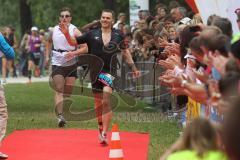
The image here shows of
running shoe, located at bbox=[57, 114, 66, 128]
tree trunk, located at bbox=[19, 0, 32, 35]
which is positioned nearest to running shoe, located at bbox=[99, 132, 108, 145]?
running shoe, located at bbox=[57, 114, 66, 128]

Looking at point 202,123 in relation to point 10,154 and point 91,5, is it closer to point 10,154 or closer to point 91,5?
point 10,154

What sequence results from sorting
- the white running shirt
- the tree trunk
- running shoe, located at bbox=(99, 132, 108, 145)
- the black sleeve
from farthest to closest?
the tree trunk
the white running shirt
the black sleeve
running shoe, located at bbox=(99, 132, 108, 145)

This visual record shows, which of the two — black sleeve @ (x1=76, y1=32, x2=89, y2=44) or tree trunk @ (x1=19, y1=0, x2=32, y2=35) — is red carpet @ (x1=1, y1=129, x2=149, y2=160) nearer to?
black sleeve @ (x1=76, y1=32, x2=89, y2=44)

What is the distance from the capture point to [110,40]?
1159cm

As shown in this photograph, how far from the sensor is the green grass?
12.1 meters

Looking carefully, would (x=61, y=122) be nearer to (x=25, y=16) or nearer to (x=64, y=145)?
(x=64, y=145)

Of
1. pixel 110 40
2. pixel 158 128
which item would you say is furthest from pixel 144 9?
pixel 110 40

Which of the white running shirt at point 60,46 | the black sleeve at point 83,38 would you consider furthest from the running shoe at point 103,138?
the white running shirt at point 60,46

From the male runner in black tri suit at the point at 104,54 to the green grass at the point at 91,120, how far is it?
0.84 meters

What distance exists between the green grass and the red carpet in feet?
0.88

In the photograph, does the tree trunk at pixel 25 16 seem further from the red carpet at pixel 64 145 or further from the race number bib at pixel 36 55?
the red carpet at pixel 64 145

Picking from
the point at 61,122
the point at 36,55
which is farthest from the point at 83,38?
the point at 36,55

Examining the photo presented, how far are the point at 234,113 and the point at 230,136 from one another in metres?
0.09

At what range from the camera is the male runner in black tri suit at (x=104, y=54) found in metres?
11.4
